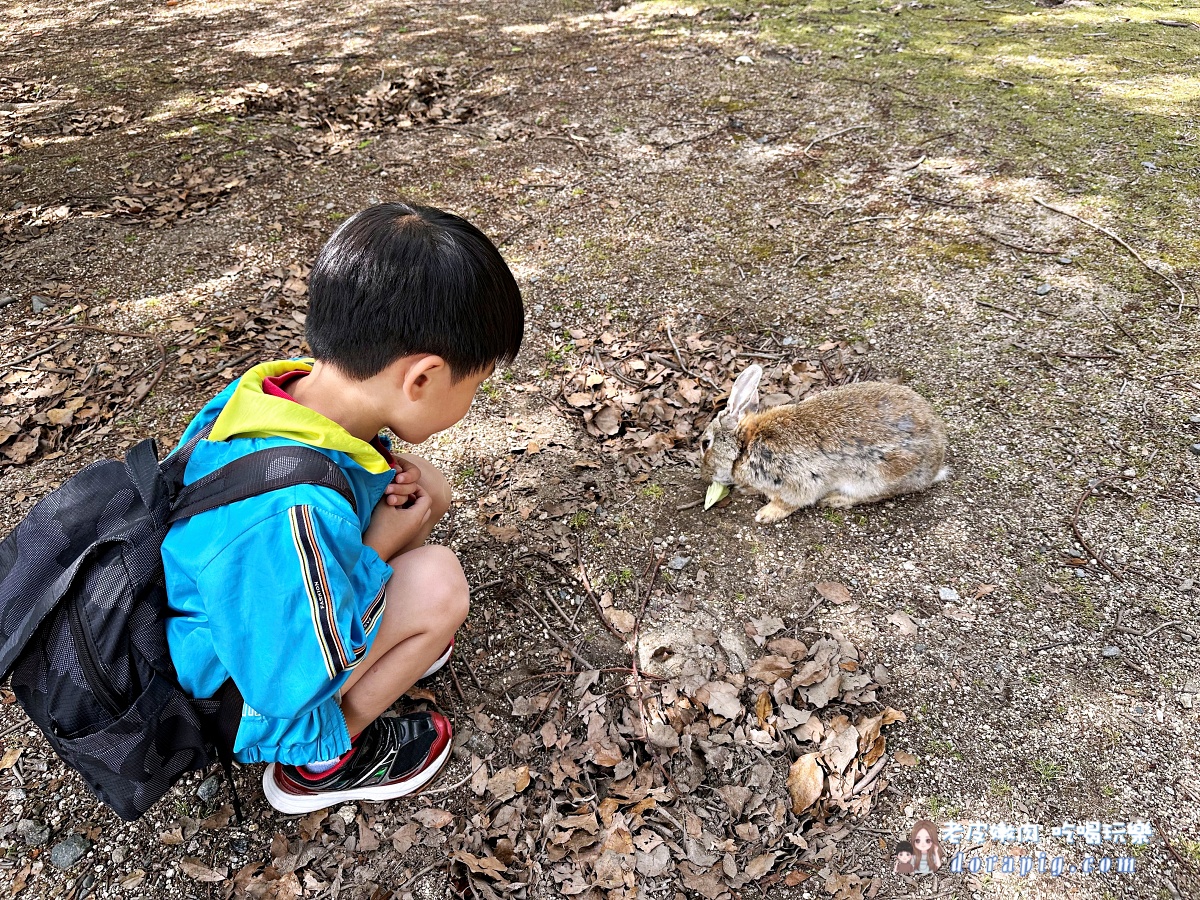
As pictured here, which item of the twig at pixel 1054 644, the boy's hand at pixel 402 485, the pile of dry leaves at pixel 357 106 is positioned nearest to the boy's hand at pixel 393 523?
the boy's hand at pixel 402 485

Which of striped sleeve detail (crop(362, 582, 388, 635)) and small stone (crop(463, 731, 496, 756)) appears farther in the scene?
small stone (crop(463, 731, 496, 756))

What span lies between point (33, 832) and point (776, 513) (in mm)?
2945

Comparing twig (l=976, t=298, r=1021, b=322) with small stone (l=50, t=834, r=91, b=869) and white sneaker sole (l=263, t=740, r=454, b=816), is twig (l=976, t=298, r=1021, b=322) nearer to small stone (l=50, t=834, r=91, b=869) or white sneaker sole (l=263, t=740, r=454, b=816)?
white sneaker sole (l=263, t=740, r=454, b=816)

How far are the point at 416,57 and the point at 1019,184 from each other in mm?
5890

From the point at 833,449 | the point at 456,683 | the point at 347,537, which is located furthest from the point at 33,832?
the point at 833,449

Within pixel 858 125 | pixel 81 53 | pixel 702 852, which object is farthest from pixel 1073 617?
pixel 81 53

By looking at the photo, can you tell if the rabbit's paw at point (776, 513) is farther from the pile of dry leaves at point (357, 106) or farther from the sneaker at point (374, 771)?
the pile of dry leaves at point (357, 106)

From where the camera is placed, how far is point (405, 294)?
2150 millimetres

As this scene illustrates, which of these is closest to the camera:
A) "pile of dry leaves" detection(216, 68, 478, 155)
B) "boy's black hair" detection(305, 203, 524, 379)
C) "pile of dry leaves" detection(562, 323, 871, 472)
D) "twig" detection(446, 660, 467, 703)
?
"boy's black hair" detection(305, 203, 524, 379)

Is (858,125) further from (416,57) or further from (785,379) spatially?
(416,57)

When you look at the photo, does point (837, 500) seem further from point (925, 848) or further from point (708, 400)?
point (925, 848)

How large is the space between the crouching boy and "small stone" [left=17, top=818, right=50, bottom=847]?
0.70 meters

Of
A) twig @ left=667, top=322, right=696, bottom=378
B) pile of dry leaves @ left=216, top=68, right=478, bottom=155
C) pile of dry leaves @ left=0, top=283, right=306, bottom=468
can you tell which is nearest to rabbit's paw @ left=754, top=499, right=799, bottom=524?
twig @ left=667, top=322, right=696, bottom=378

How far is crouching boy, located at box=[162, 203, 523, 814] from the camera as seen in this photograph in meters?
1.89
